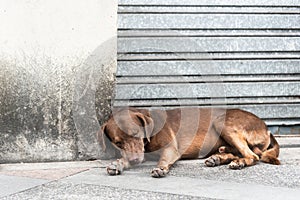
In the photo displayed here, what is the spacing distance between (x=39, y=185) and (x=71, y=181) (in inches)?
11.2

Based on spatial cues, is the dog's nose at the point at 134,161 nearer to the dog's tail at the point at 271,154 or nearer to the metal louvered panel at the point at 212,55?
the metal louvered panel at the point at 212,55

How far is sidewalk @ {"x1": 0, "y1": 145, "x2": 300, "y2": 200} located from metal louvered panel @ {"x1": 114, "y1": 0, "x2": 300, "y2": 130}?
1145 millimetres

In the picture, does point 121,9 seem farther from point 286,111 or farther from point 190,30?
point 286,111

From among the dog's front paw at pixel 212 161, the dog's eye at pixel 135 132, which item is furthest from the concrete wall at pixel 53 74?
the dog's front paw at pixel 212 161

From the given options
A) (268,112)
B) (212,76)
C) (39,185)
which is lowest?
(39,185)

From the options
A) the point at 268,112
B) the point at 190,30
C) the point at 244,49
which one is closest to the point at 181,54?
the point at 190,30

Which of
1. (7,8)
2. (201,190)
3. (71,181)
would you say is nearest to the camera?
(201,190)

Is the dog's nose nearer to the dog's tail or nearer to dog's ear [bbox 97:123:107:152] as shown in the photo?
dog's ear [bbox 97:123:107:152]

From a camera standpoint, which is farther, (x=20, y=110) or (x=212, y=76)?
(x=212, y=76)

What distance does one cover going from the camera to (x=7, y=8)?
4.99 metres

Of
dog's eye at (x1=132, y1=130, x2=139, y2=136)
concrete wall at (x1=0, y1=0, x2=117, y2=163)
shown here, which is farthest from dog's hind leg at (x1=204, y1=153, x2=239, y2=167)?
concrete wall at (x1=0, y1=0, x2=117, y2=163)

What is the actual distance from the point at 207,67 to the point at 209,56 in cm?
13

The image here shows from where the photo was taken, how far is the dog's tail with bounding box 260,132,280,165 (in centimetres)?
525

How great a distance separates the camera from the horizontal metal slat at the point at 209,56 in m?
6.16
